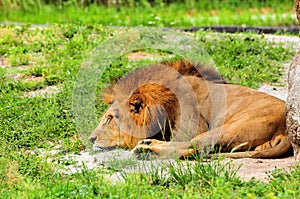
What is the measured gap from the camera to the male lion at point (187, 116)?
6289 mm

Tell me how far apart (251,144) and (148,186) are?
1.46m

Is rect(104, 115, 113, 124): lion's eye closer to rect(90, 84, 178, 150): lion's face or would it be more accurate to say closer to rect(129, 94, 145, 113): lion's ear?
rect(90, 84, 178, 150): lion's face

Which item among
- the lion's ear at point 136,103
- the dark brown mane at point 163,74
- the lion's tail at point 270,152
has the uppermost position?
the dark brown mane at point 163,74

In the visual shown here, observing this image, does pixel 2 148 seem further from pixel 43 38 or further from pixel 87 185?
pixel 43 38

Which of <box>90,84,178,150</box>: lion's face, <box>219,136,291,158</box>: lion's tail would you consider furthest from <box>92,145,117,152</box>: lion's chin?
<box>219,136,291,158</box>: lion's tail

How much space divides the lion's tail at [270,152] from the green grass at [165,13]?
7037 millimetres

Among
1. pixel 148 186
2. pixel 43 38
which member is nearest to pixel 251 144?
pixel 148 186

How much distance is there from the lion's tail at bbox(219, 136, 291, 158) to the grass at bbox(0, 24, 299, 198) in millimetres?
403

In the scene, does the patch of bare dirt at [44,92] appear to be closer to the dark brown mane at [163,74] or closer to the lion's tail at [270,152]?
the dark brown mane at [163,74]

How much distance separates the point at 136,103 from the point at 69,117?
56.3 inches

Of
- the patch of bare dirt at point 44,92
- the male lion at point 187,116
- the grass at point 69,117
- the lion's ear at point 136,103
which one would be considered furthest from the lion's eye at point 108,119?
the patch of bare dirt at point 44,92

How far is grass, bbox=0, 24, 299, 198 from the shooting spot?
514 centimetres

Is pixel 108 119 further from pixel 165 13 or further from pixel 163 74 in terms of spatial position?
pixel 165 13

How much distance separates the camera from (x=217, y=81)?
273 inches
